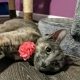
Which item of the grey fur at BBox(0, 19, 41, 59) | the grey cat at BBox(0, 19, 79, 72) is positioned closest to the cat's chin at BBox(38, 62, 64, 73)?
the grey cat at BBox(0, 19, 79, 72)

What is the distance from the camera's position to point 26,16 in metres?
2.03

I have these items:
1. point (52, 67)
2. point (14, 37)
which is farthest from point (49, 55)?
point (14, 37)

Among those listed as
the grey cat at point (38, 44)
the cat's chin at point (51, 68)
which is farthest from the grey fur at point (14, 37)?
the cat's chin at point (51, 68)

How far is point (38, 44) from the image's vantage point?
1031 millimetres

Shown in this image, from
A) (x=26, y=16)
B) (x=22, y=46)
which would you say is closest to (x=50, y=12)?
(x=26, y=16)

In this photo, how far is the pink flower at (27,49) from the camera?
0.99m

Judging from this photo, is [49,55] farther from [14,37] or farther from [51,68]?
[14,37]

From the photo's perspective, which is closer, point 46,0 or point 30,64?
point 30,64

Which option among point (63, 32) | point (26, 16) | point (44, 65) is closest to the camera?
point (44, 65)

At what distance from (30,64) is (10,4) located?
1570mm

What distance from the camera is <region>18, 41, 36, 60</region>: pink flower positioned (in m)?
0.99

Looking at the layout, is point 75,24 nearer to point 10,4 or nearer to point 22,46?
point 22,46

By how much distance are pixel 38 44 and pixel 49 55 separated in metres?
0.09

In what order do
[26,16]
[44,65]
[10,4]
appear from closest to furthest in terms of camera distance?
[44,65] → [26,16] → [10,4]
